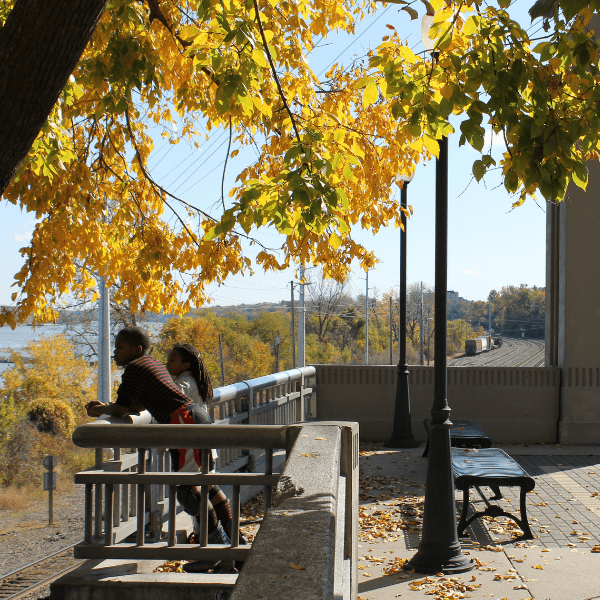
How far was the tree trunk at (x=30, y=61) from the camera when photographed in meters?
2.81

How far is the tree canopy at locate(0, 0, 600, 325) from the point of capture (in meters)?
4.25

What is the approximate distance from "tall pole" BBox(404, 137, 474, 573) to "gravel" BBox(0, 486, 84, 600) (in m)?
8.75

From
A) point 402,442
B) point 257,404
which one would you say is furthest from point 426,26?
point 402,442

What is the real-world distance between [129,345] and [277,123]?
2.72m

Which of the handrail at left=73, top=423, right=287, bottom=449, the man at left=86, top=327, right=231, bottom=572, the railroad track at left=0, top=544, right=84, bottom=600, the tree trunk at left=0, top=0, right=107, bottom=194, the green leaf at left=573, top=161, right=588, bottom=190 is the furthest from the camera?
the railroad track at left=0, top=544, right=84, bottom=600

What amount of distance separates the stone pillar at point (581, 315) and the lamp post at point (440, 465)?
7016 millimetres

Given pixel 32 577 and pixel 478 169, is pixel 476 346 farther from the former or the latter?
pixel 478 169

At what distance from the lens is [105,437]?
4.16m

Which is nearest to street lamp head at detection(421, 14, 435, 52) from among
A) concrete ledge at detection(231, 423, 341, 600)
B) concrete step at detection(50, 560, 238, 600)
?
concrete ledge at detection(231, 423, 341, 600)

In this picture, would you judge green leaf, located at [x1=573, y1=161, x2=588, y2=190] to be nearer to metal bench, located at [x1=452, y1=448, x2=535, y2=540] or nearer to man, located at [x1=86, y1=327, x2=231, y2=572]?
man, located at [x1=86, y1=327, x2=231, y2=572]

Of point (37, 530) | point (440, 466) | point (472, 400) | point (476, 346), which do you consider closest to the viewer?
point (440, 466)

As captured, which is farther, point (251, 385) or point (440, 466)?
point (251, 385)

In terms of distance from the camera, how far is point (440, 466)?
6055mm

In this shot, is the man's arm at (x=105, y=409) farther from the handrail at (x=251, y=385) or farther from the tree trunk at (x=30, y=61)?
the handrail at (x=251, y=385)
